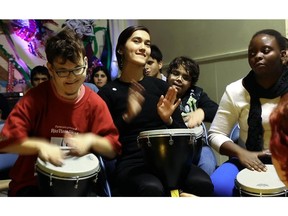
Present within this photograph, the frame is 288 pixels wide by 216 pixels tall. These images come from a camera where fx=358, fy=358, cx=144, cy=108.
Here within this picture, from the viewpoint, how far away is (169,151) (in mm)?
1193

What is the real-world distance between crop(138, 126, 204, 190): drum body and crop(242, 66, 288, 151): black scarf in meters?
0.22

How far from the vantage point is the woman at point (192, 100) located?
1.53 metres

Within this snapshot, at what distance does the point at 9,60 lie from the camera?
1.89 m

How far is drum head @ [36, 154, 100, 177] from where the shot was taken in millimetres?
1050

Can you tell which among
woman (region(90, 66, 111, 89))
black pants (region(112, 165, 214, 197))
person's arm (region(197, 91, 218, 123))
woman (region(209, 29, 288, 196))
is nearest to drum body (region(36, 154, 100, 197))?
black pants (region(112, 165, 214, 197))

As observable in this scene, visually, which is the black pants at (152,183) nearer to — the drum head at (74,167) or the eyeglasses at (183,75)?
the drum head at (74,167)

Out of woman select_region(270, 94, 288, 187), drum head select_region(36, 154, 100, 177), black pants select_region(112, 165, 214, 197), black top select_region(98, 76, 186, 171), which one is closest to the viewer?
woman select_region(270, 94, 288, 187)

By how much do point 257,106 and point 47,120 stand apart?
2.41 ft

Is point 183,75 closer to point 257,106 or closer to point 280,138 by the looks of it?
point 257,106

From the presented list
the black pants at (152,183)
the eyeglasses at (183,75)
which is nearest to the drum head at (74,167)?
the black pants at (152,183)

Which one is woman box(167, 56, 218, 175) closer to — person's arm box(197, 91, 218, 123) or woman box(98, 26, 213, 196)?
person's arm box(197, 91, 218, 123)

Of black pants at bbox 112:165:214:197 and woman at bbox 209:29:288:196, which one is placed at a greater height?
woman at bbox 209:29:288:196

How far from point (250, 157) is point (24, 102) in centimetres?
79
